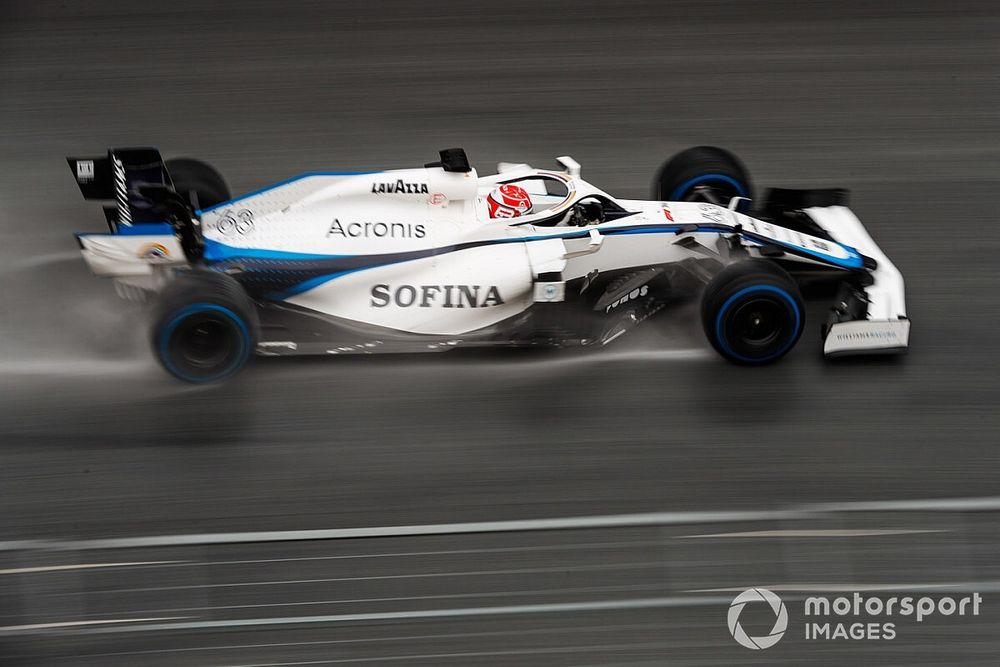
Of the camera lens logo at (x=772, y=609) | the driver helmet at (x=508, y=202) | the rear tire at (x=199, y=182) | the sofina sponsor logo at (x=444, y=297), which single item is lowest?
the camera lens logo at (x=772, y=609)

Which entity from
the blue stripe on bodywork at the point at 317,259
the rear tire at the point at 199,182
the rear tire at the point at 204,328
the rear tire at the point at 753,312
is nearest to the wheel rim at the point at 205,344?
the rear tire at the point at 204,328

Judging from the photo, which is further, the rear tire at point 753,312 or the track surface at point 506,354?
the rear tire at point 753,312

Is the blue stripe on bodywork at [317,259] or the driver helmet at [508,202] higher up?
the driver helmet at [508,202]

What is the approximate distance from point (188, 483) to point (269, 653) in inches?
74.7

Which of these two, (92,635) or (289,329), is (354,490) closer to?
(289,329)

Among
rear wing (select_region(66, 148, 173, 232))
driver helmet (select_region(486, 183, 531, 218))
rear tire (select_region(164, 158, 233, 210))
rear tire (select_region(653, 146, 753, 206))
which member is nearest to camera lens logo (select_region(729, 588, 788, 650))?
driver helmet (select_region(486, 183, 531, 218))

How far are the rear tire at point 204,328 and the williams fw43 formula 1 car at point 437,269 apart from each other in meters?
0.01

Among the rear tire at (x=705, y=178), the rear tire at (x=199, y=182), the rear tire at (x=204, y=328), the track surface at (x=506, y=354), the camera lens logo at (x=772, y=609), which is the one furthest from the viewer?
the rear tire at (x=705, y=178)

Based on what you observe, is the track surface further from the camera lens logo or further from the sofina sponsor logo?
the sofina sponsor logo

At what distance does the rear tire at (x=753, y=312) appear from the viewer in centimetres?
644

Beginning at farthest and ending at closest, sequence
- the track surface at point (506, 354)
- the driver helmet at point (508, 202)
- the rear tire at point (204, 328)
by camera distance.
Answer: the driver helmet at point (508, 202)
the rear tire at point (204, 328)
the track surface at point (506, 354)

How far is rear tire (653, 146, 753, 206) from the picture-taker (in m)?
7.84

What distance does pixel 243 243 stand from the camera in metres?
6.73

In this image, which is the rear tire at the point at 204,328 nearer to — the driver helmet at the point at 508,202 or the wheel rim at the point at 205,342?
the wheel rim at the point at 205,342
